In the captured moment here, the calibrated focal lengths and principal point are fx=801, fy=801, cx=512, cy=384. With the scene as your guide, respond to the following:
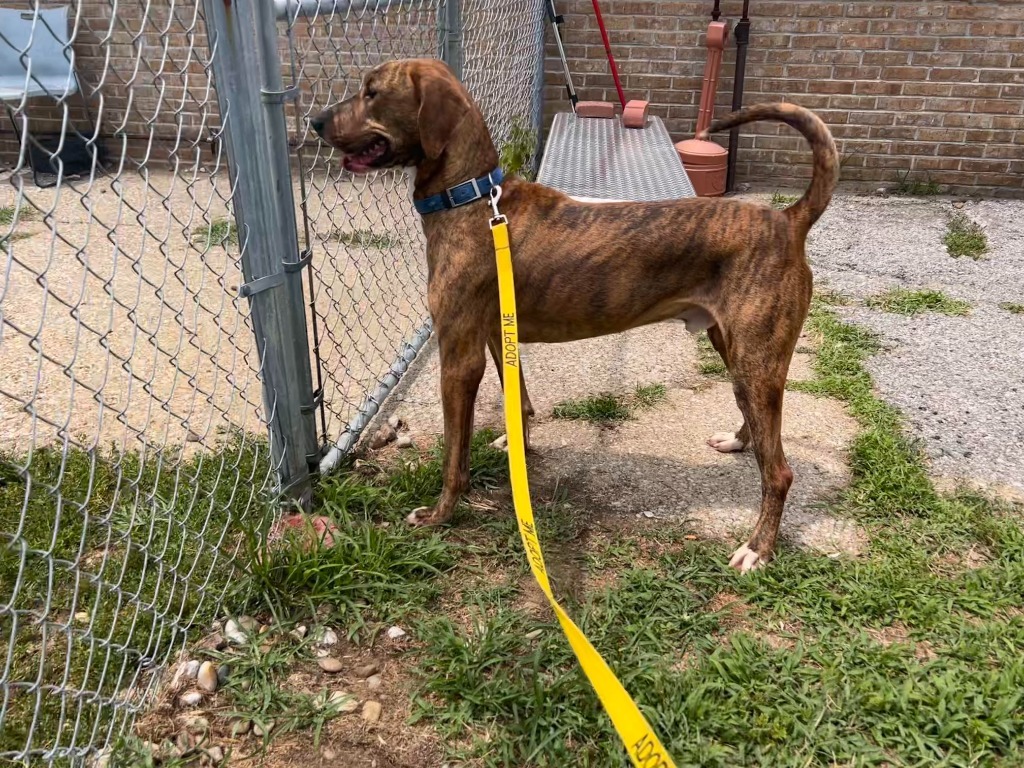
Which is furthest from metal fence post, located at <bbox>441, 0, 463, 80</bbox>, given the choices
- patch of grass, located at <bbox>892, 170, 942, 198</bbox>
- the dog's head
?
patch of grass, located at <bbox>892, 170, 942, 198</bbox>

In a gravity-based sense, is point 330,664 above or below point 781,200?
below

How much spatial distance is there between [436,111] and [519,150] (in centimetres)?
370

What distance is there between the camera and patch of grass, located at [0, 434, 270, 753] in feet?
6.85

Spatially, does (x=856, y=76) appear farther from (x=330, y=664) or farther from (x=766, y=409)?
(x=330, y=664)

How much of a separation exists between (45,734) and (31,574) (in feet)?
2.32

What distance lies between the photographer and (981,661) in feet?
7.97

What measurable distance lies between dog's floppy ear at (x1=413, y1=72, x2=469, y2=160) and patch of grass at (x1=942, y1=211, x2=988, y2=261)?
189 inches

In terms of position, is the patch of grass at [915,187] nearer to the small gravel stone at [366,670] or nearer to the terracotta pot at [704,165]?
the terracotta pot at [704,165]

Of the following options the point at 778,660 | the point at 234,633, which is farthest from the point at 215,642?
the point at 778,660

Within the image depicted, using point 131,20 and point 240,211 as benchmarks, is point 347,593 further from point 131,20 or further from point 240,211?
point 131,20

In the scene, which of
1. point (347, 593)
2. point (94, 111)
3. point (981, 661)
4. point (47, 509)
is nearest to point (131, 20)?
point (94, 111)

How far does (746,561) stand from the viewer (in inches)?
112

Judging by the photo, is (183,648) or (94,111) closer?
(183,648)

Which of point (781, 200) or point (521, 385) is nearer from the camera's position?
point (521, 385)
